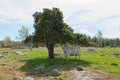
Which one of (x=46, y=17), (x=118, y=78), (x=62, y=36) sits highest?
(x=46, y=17)

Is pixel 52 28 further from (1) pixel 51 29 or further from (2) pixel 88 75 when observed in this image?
(2) pixel 88 75

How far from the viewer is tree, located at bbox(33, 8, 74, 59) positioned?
35.0 metres

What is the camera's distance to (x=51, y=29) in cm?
3556

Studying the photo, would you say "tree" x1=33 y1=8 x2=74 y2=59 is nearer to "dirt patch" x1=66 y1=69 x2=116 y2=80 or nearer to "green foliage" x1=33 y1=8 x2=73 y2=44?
"green foliage" x1=33 y1=8 x2=73 y2=44

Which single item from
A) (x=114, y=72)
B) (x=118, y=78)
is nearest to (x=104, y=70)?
(x=114, y=72)

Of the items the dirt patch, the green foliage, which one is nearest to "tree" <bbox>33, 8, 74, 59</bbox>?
the green foliage

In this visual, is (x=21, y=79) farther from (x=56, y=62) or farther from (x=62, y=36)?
(x=62, y=36)

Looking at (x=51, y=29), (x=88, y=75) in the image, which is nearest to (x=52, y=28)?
(x=51, y=29)

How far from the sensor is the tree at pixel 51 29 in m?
35.0

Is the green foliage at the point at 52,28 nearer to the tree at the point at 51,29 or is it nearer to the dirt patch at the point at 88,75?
the tree at the point at 51,29

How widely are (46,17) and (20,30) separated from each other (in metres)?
71.4

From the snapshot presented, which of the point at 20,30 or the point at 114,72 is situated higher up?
the point at 20,30

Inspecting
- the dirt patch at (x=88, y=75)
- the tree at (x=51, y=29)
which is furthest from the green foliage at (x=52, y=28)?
the dirt patch at (x=88, y=75)

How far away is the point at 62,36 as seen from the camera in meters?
35.1
